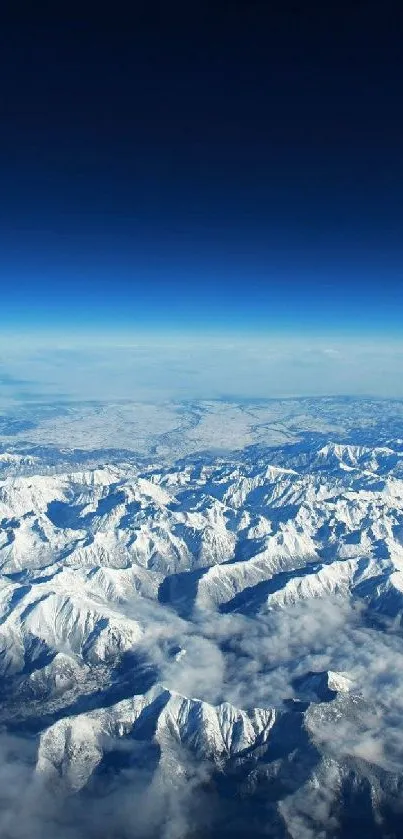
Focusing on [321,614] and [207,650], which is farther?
[321,614]

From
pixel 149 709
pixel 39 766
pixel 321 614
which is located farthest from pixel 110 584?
pixel 39 766

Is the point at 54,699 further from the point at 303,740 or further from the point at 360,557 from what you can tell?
the point at 360,557

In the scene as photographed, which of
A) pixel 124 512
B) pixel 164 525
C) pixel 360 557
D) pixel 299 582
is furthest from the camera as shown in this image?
pixel 124 512

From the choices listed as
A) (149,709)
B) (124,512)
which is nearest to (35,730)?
(149,709)

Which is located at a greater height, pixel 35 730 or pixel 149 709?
pixel 149 709

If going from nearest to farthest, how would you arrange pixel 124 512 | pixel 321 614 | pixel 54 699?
pixel 54 699
pixel 321 614
pixel 124 512

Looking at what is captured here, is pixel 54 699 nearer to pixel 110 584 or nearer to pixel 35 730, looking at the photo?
pixel 35 730
